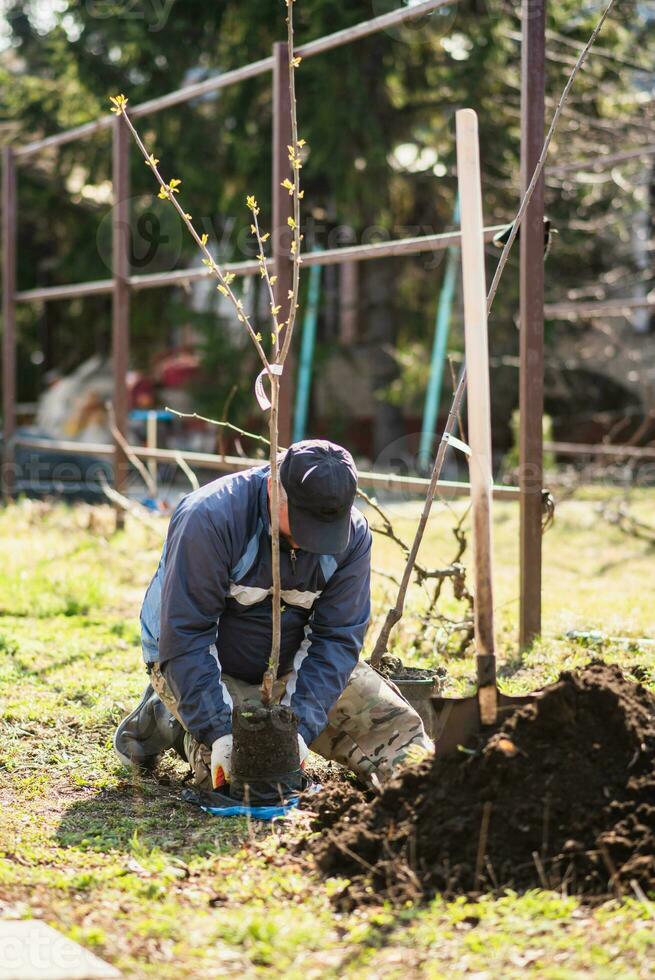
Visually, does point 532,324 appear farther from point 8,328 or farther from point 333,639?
point 8,328

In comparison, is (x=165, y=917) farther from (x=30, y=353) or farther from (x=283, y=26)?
(x=30, y=353)

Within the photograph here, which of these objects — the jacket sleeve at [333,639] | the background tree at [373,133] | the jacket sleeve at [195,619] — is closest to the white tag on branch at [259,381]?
the jacket sleeve at [195,619]

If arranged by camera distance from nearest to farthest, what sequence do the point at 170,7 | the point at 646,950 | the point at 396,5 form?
the point at 646,950, the point at 396,5, the point at 170,7

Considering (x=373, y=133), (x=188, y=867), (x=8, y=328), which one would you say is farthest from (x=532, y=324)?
(x=373, y=133)

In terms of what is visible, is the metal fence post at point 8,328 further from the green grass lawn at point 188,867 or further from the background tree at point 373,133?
the green grass lawn at point 188,867

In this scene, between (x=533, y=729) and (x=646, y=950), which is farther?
(x=533, y=729)

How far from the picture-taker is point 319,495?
3156mm

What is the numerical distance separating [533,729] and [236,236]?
11.6 meters

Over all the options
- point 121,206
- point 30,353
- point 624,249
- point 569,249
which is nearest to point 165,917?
point 121,206

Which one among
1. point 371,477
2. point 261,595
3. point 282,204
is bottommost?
point 261,595

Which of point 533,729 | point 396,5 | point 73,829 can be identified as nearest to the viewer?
point 533,729

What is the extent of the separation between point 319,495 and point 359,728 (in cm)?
86

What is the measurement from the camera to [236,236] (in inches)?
543

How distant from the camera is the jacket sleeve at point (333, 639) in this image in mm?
3443
